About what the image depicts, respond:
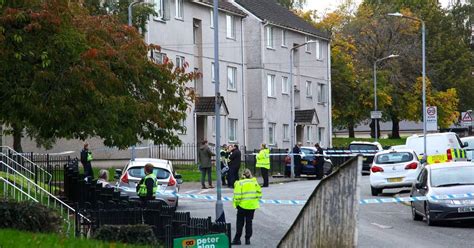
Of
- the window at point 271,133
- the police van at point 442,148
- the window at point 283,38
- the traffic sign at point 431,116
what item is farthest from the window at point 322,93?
the police van at point 442,148

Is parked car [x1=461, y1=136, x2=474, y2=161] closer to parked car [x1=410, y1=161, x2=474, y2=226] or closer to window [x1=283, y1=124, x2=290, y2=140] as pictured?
parked car [x1=410, y1=161, x2=474, y2=226]

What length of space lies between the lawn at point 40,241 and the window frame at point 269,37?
149ft

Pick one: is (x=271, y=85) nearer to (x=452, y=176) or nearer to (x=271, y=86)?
(x=271, y=86)

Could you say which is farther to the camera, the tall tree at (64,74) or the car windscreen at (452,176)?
the car windscreen at (452,176)

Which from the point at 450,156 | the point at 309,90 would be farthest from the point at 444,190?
the point at 309,90

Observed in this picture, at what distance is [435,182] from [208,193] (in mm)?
12419

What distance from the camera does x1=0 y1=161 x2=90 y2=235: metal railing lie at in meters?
15.7

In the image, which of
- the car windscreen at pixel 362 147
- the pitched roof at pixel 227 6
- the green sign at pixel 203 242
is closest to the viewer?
the green sign at pixel 203 242

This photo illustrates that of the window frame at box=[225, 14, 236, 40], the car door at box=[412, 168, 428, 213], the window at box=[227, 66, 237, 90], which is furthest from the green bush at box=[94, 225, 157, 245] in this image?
the window frame at box=[225, 14, 236, 40]

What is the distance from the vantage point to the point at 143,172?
1078 inches

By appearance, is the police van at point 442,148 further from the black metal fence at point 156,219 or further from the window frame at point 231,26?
the black metal fence at point 156,219

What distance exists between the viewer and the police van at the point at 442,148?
37625 mm

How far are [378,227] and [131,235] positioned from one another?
1005cm

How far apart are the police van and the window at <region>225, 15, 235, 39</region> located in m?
15.9
